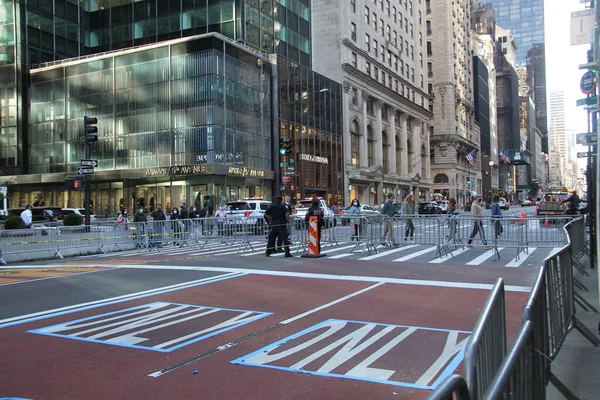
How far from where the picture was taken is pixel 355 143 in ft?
201

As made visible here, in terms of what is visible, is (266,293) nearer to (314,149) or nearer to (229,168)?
(229,168)

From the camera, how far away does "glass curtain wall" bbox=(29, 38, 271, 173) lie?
3919 cm

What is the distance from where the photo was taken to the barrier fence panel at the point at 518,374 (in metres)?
2.29

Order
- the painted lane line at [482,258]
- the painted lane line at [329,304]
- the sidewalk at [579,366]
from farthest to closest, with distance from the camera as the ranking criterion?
the painted lane line at [482,258] < the painted lane line at [329,304] < the sidewalk at [579,366]

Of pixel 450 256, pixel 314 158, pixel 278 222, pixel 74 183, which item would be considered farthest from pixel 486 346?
pixel 314 158

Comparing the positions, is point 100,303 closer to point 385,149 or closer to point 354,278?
point 354,278

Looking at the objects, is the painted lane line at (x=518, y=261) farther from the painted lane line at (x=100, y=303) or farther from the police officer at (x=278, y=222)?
the painted lane line at (x=100, y=303)

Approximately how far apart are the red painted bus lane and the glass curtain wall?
101 ft

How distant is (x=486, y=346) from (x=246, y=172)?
38.3m

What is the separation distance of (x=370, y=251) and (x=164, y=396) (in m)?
12.9

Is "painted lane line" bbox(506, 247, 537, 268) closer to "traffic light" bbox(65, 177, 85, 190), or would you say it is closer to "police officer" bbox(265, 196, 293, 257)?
"police officer" bbox(265, 196, 293, 257)

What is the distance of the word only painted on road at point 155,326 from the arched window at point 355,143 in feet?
172

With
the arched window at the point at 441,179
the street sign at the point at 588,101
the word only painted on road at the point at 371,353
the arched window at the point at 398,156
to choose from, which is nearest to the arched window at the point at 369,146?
the arched window at the point at 398,156

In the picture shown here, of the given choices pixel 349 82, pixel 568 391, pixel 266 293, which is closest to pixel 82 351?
pixel 266 293
